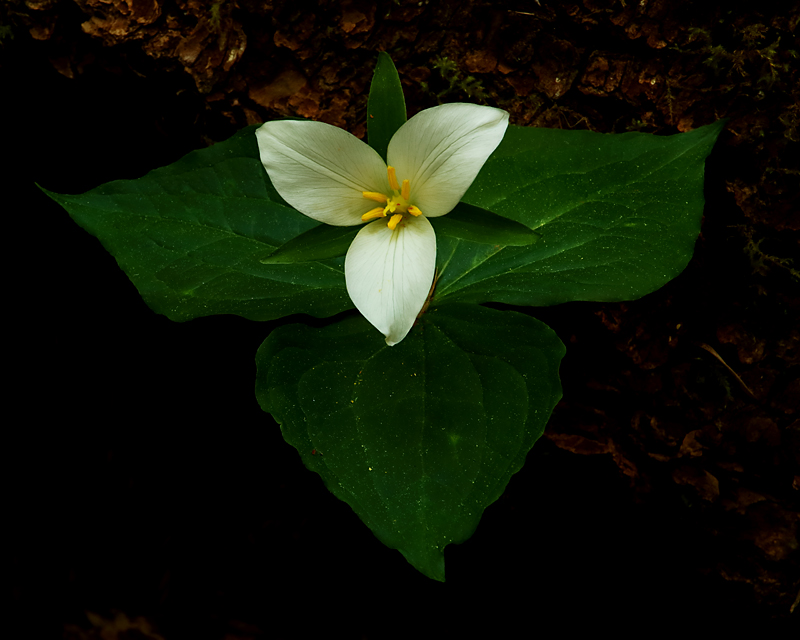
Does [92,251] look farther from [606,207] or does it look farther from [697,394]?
[697,394]

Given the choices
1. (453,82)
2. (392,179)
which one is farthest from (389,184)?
(453,82)

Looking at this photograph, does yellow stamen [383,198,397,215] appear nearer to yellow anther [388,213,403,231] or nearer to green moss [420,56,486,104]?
yellow anther [388,213,403,231]

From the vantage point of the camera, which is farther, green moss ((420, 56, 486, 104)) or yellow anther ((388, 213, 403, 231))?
green moss ((420, 56, 486, 104))

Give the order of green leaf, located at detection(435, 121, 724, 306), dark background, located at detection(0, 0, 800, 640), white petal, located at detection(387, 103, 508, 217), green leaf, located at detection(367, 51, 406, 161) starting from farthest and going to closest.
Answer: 1. dark background, located at detection(0, 0, 800, 640)
2. green leaf, located at detection(435, 121, 724, 306)
3. green leaf, located at detection(367, 51, 406, 161)
4. white petal, located at detection(387, 103, 508, 217)

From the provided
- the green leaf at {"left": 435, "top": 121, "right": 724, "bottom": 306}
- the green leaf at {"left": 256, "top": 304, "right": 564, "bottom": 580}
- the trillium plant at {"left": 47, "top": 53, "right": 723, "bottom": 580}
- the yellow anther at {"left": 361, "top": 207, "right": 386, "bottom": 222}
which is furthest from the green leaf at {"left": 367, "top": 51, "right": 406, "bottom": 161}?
the green leaf at {"left": 256, "top": 304, "right": 564, "bottom": 580}

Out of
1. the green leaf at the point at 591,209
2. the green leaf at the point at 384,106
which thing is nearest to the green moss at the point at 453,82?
the green leaf at the point at 591,209

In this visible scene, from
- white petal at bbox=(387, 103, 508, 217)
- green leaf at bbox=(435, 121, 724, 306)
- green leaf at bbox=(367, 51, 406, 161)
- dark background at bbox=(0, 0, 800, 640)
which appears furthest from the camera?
dark background at bbox=(0, 0, 800, 640)

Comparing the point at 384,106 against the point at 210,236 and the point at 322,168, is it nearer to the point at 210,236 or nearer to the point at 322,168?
the point at 322,168

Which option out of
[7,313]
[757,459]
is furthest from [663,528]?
[7,313]
